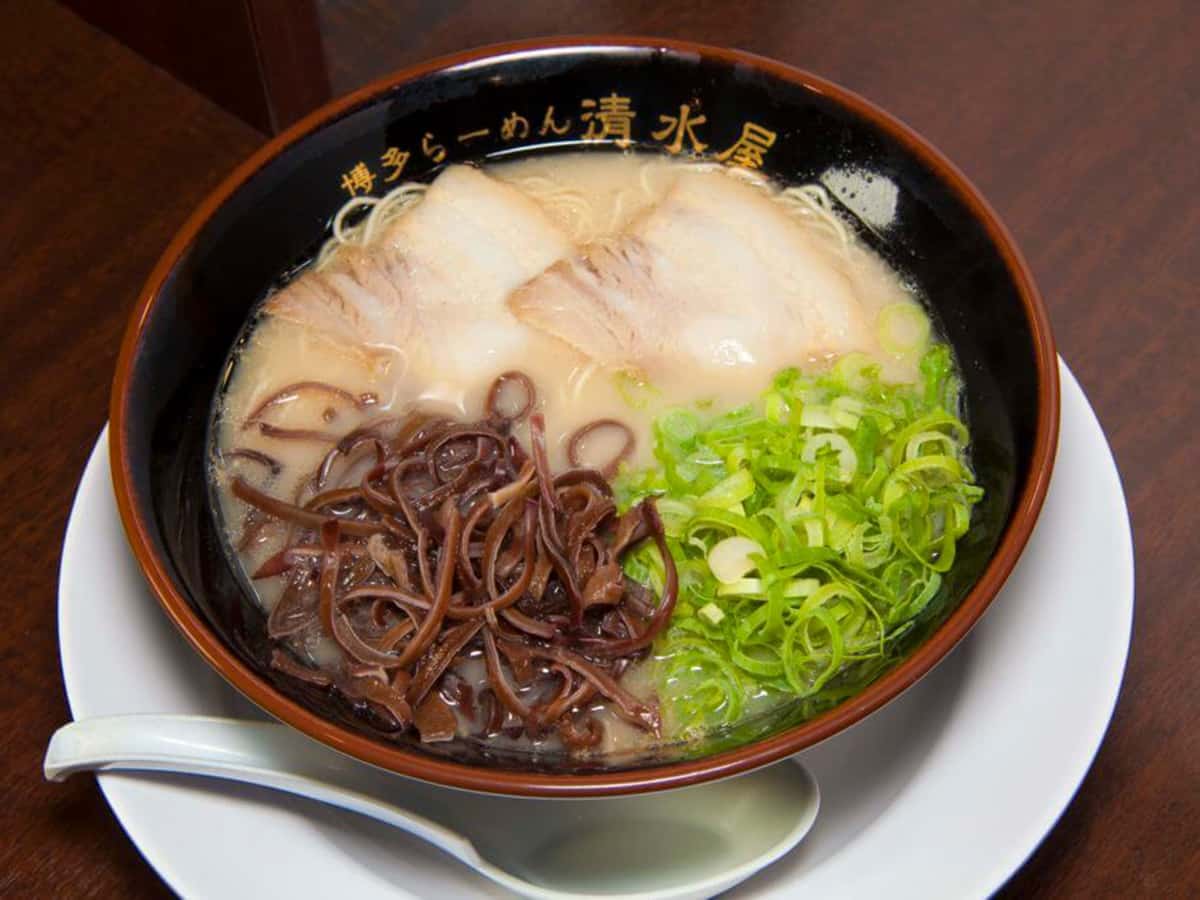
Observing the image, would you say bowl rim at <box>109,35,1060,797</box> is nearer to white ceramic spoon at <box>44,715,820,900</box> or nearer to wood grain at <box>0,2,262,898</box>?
white ceramic spoon at <box>44,715,820,900</box>

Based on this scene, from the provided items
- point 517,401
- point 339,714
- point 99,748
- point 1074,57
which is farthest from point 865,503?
point 1074,57

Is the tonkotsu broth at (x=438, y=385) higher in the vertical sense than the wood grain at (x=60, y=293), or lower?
higher

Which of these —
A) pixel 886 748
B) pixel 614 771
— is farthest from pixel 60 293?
pixel 886 748

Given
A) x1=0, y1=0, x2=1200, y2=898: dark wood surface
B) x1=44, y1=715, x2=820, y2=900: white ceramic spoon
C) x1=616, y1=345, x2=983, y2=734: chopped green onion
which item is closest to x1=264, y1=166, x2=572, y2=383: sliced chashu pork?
x1=616, y1=345, x2=983, y2=734: chopped green onion

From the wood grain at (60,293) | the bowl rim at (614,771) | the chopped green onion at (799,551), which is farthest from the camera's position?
the wood grain at (60,293)

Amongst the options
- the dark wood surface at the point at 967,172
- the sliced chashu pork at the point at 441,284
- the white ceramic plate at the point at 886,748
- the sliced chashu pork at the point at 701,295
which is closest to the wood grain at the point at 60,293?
the dark wood surface at the point at 967,172

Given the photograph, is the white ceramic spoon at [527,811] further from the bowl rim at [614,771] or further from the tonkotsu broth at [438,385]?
the tonkotsu broth at [438,385]
